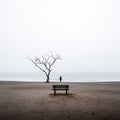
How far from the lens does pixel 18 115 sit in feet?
37.4

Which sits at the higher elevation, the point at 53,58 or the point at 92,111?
the point at 53,58

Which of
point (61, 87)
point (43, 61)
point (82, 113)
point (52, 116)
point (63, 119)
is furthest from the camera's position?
point (43, 61)

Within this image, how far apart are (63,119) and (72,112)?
1.87 meters

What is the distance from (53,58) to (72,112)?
35884mm

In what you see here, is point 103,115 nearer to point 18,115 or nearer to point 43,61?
point 18,115

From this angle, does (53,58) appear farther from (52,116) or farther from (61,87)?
(52,116)

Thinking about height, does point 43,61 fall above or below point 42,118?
above

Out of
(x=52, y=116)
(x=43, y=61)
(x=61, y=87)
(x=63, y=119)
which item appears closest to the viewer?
(x=63, y=119)

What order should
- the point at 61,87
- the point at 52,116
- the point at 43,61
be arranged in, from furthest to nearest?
1. the point at 43,61
2. the point at 61,87
3. the point at 52,116

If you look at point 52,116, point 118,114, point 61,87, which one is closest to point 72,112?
point 52,116

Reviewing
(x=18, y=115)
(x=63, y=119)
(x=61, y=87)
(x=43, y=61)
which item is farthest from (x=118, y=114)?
(x=43, y=61)

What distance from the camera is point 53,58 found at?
4797 centimetres

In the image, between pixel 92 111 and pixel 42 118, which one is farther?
pixel 92 111

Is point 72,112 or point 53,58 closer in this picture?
point 72,112
